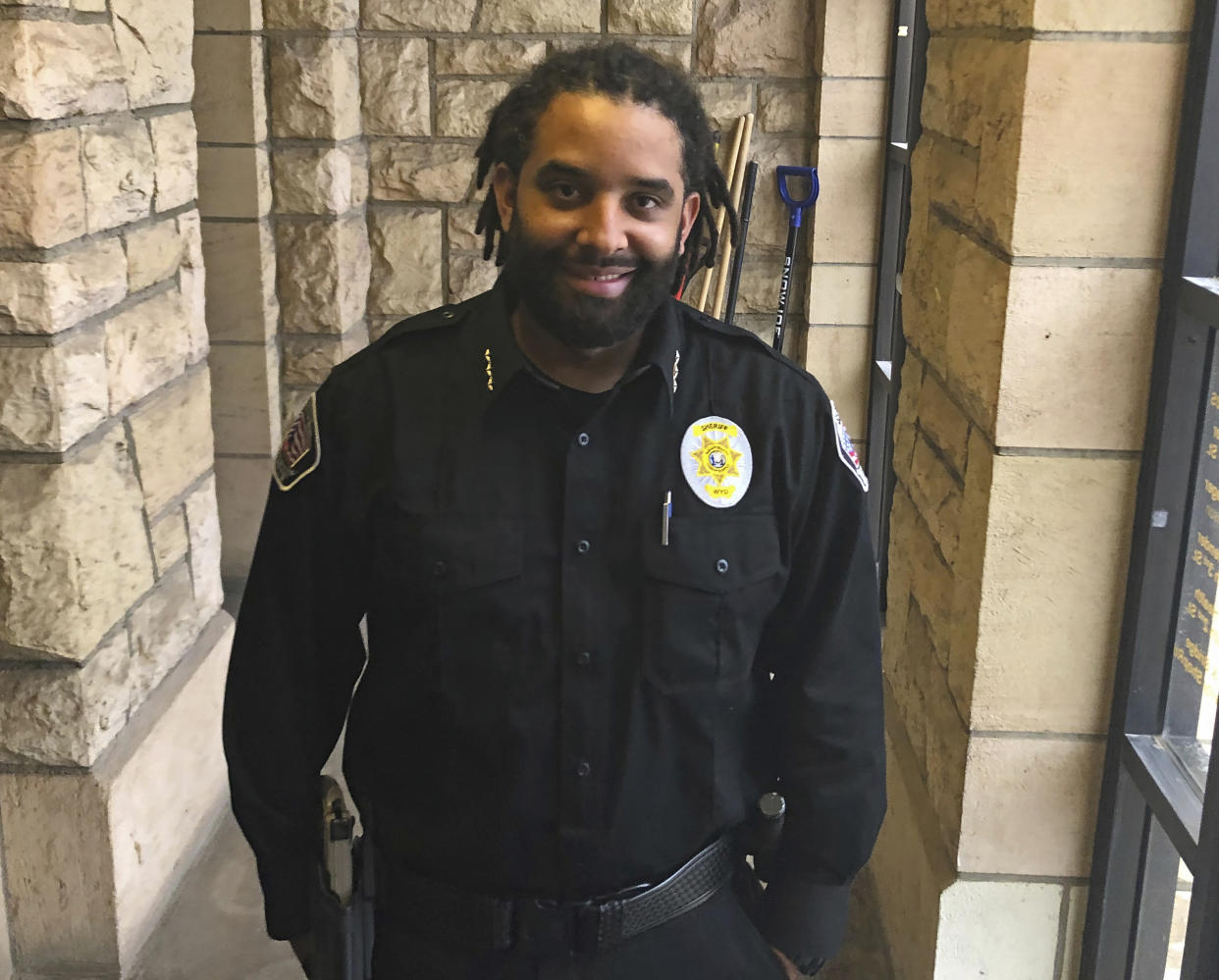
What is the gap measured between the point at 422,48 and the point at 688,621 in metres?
2.90

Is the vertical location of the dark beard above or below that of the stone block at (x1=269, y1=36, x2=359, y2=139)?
below

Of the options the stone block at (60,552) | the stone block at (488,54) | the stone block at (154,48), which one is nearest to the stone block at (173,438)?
the stone block at (60,552)

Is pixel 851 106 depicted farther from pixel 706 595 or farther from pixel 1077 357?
pixel 706 595

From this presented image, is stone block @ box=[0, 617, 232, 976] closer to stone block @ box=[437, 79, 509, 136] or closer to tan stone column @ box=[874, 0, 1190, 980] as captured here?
tan stone column @ box=[874, 0, 1190, 980]

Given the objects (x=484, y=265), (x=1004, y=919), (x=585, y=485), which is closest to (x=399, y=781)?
(x=585, y=485)

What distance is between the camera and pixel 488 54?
3736 millimetres

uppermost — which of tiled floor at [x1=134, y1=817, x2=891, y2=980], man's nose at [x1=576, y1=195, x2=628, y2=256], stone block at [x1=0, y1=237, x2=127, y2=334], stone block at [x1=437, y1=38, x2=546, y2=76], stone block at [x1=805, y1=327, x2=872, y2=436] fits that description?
stone block at [x1=437, y1=38, x2=546, y2=76]

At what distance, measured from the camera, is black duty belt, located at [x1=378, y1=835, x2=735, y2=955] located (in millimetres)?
1327

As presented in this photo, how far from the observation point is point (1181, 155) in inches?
59.4

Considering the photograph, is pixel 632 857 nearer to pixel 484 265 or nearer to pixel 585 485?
pixel 585 485

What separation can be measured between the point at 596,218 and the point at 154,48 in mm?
1492

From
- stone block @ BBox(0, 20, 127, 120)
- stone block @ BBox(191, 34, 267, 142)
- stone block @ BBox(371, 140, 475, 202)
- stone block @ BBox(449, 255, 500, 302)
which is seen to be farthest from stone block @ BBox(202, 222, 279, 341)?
stone block @ BBox(0, 20, 127, 120)

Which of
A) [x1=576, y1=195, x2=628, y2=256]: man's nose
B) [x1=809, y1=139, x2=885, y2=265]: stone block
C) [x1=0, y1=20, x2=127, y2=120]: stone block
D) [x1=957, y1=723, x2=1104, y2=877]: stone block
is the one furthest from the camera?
[x1=809, y1=139, x2=885, y2=265]: stone block

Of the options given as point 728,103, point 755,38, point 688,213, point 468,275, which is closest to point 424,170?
point 468,275
